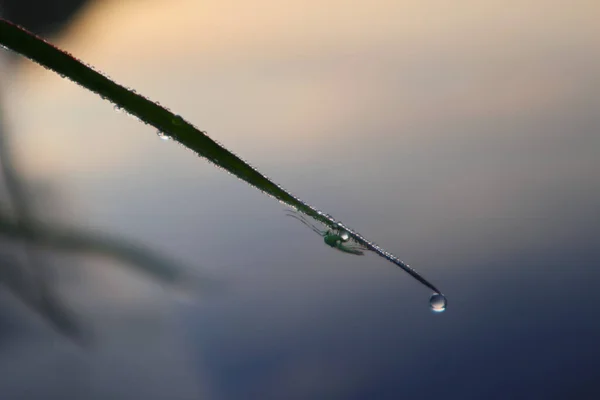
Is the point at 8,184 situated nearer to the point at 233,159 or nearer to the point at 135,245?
the point at 135,245

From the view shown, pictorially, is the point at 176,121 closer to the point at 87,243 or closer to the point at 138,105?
the point at 138,105

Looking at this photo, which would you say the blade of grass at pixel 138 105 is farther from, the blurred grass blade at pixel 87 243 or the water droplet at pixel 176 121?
the blurred grass blade at pixel 87 243

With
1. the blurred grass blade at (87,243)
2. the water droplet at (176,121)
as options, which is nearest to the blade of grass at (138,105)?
the water droplet at (176,121)

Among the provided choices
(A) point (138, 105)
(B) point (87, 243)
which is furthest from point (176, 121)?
(B) point (87, 243)

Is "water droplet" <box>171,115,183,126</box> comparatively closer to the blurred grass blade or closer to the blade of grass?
the blade of grass

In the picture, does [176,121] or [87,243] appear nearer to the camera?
[176,121]

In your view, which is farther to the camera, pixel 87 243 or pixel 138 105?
pixel 87 243

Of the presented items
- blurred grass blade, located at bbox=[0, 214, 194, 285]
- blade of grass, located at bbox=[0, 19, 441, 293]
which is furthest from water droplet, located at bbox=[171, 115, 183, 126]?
blurred grass blade, located at bbox=[0, 214, 194, 285]

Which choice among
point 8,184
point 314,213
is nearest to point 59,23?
point 8,184
